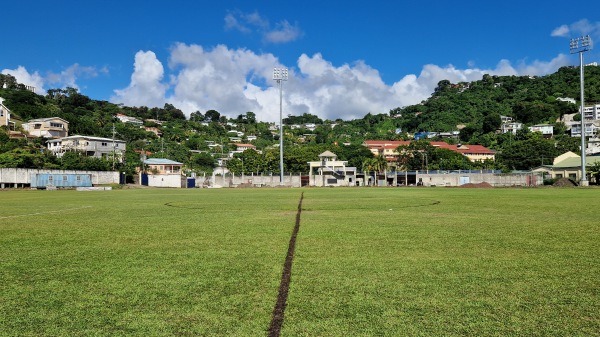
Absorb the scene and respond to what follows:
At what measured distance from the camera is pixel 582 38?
174 feet

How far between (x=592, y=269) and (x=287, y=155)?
82.9m

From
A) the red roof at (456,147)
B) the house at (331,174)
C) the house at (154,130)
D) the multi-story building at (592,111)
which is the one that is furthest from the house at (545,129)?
the house at (154,130)

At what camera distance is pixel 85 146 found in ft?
276

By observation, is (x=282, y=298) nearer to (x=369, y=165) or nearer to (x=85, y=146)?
(x=85, y=146)

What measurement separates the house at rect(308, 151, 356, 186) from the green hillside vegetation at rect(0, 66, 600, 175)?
9544mm

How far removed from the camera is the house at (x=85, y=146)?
8256 cm

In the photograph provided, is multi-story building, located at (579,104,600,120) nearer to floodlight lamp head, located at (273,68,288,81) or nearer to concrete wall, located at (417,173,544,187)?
concrete wall, located at (417,173,544,187)

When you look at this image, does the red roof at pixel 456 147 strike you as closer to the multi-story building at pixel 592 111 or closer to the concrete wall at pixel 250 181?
the multi-story building at pixel 592 111

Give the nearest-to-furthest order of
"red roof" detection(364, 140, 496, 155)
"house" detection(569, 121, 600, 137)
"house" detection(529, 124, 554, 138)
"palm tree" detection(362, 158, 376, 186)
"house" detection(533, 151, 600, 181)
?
1. "house" detection(533, 151, 600, 181)
2. "palm tree" detection(362, 158, 376, 186)
3. "red roof" detection(364, 140, 496, 155)
4. "house" detection(569, 121, 600, 137)
5. "house" detection(529, 124, 554, 138)

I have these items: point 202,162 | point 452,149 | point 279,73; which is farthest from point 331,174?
point 452,149

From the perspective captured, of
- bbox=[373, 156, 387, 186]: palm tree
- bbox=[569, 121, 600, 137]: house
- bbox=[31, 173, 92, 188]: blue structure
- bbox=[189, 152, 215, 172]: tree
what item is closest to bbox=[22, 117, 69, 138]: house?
bbox=[189, 152, 215, 172]: tree

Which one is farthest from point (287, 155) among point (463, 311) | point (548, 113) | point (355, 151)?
point (548, 113)

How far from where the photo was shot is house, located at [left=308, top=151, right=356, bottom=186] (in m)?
69.8

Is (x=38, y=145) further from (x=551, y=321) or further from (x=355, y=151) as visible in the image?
(x=551, y=321)
